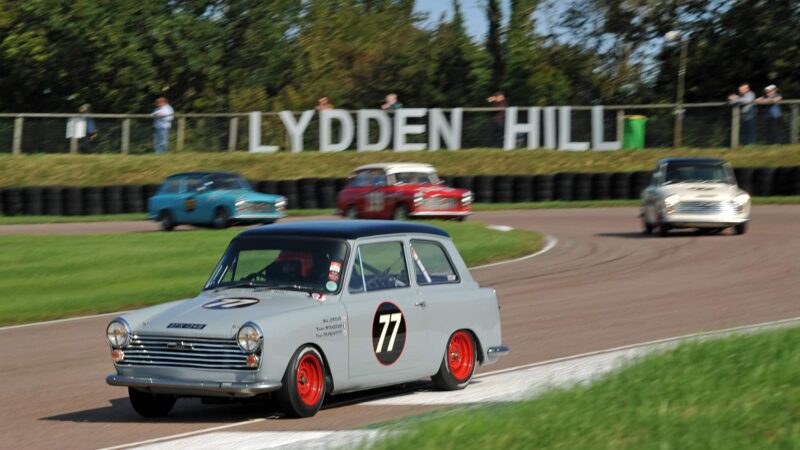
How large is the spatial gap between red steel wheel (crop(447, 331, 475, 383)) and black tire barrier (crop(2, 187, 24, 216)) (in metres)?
23.6

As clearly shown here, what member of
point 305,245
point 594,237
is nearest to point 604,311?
point 305,245

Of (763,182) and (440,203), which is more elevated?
(763,182)

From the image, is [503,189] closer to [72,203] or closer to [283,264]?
[72,203]

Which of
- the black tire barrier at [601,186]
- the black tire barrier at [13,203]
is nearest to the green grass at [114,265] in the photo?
the black tire barrier at [601,186]

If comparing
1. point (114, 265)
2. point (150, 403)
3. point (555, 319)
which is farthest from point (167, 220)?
point (150, 403)

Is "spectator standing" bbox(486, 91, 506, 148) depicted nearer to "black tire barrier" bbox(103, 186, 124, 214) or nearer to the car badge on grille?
"black tire barrier" bbox(103, 186, 124, 214)

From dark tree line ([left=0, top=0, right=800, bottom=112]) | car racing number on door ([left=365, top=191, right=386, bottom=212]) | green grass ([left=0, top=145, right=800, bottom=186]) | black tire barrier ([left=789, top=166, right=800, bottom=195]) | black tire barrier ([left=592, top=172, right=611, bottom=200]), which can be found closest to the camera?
car racing number on door ([left=365, top=191, right=386, bottom=212])

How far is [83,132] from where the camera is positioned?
124 feet

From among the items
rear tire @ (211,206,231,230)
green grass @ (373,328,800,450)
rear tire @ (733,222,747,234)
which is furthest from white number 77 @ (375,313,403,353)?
rear tire @ (211,206,231,230)

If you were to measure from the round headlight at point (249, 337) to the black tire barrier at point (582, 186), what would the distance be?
2467 cm

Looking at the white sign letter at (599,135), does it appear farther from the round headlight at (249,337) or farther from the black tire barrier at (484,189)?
the round headlight at (249,337)

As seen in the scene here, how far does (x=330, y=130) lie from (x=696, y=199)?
16387mm

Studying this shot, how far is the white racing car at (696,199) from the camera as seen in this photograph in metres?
23.4

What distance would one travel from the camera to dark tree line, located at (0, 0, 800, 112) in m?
47.3
